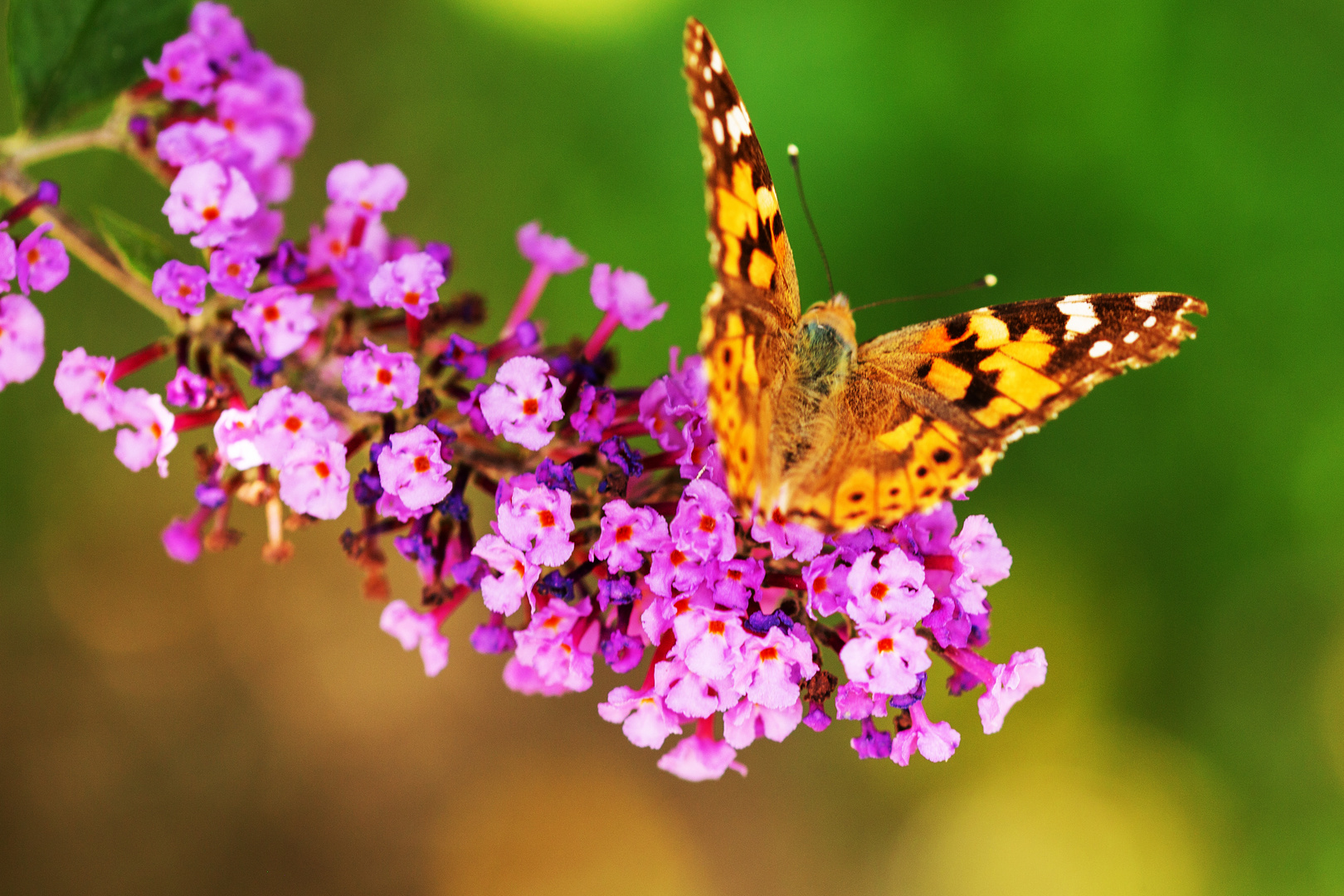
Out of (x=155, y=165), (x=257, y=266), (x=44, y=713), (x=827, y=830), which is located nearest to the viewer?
(x=257, y=266)

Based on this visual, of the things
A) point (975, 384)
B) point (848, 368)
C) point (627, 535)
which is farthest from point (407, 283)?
point (975, 384)

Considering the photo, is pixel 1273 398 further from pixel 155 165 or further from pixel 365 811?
pixel 365 811

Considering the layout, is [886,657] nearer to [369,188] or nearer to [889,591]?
[889,591]

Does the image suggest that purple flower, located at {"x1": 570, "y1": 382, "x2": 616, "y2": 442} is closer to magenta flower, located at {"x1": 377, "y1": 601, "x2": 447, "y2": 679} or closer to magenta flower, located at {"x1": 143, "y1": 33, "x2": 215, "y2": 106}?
magenta flower, located at {"x1": 377, "y1": 601, "x2": 447, "y2": 679}

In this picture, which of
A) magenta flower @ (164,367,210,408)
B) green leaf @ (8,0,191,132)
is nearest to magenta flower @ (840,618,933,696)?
magenta flower @ (164,367,210,408)

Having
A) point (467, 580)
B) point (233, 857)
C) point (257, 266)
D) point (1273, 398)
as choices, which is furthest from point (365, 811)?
point (1273, 398)

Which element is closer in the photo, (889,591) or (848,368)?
(889,591)
